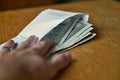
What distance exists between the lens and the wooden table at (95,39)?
69cm

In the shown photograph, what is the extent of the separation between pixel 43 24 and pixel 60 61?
299 millimetres

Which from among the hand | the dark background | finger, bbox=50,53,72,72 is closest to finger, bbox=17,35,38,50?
the hand

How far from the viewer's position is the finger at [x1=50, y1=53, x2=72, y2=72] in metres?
0.66

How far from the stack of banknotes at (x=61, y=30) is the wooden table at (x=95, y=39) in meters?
0.03

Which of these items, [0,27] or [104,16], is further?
[104,16]

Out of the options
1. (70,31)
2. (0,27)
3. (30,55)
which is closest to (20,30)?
(0,27)

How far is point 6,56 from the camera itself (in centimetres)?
68

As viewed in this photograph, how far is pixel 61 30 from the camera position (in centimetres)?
90

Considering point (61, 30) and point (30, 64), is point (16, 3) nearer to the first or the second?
point (61, 30)

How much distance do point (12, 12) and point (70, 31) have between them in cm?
42

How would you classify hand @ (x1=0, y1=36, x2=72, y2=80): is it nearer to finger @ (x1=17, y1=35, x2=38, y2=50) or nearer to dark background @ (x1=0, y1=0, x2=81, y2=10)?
finger @ (x1=17, y1=35, x2=38, y2=50)

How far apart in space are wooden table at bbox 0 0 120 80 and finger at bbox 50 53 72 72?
2cm

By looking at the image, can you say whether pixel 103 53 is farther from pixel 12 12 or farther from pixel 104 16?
pixel 12 12

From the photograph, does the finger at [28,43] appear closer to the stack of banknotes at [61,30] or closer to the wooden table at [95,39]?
the stack of banknotes at [61,30]
